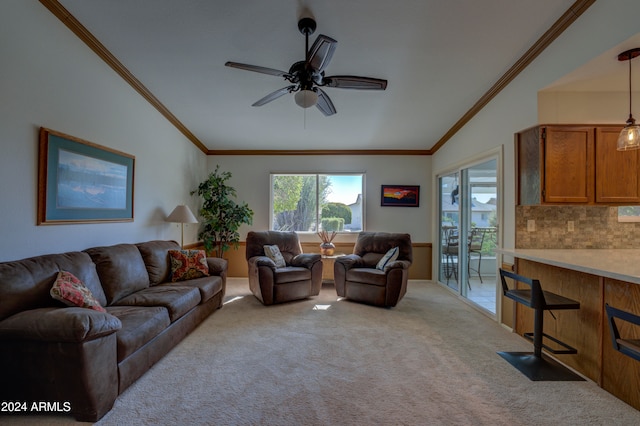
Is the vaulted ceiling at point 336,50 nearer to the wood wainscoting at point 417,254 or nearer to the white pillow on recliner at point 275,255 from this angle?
the white pillow on recliner at point 275,255

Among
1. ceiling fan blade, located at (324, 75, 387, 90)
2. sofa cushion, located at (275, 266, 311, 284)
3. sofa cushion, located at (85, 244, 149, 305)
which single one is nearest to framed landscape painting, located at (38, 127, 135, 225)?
sofa cushion, located at (85, 244, 149, 305)

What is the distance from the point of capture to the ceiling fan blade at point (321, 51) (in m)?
2.01

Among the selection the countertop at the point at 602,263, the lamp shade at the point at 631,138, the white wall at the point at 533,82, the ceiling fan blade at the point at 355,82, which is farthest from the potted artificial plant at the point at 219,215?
the lamp shade at the point at 631,138

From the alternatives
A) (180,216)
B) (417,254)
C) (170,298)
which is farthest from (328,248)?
(170,298)

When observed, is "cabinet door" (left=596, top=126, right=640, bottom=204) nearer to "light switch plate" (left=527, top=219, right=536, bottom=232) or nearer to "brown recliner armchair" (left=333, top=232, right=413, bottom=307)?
"light switch plate" (left=527, top=219, right=536, bottom=232)

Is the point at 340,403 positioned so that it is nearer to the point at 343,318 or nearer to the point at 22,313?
the point at 343,318

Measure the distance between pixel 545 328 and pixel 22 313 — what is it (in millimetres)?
4181

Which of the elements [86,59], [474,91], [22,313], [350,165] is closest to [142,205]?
[86,59]

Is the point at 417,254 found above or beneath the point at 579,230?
beneath

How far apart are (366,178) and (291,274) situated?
2588 millimetres

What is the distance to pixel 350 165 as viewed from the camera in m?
5.74

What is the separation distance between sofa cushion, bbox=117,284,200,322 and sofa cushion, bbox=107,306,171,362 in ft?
0.25

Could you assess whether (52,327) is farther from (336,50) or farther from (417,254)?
(417,254)

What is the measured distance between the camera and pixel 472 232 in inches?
166
